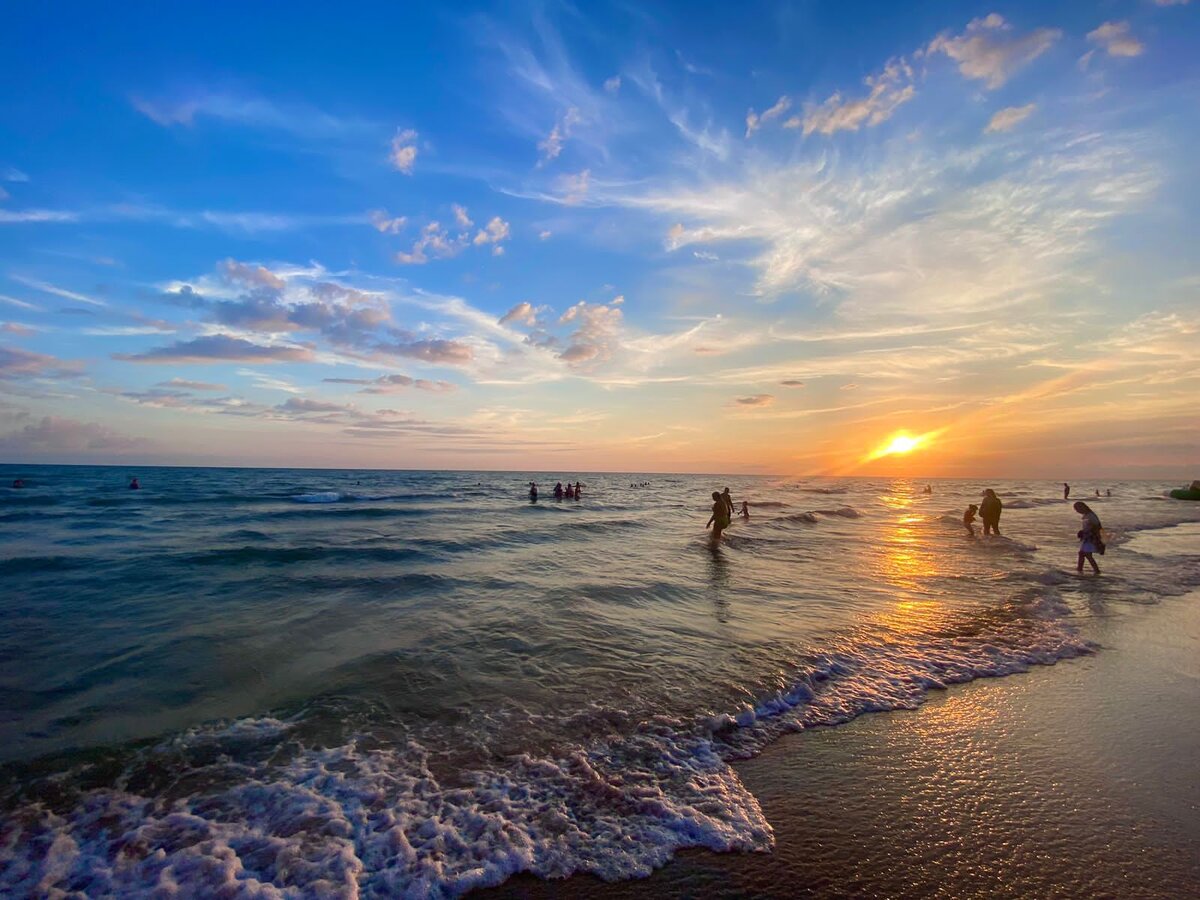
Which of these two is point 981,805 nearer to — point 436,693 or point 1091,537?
point 436,693

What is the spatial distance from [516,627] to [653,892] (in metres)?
7.20

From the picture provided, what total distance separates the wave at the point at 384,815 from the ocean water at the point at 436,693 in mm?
25

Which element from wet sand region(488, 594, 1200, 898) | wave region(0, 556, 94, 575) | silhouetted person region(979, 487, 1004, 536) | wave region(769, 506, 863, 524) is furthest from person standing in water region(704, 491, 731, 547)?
wave region(0, 556, 94, 575)

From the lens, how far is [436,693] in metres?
7.56

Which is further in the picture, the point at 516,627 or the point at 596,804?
the point at 516,627

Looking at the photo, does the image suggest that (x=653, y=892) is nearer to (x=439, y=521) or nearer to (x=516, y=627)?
(x=516, y=627)

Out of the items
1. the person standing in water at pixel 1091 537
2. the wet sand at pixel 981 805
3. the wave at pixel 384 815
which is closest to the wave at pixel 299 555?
the wave at pixel 384 815

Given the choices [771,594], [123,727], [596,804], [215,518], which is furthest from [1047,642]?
[215,518]

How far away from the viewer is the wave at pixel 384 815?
416 centimetres

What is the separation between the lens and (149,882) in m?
4.07

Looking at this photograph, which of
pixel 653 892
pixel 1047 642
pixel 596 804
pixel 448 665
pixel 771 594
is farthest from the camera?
pixel 771 594

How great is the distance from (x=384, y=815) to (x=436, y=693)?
2.77 metres

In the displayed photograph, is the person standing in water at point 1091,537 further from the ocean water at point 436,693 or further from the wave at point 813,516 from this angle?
the wave at point 813,516

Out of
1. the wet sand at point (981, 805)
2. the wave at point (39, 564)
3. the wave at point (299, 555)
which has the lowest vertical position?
the wave at point (299, 555)
